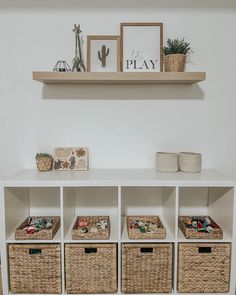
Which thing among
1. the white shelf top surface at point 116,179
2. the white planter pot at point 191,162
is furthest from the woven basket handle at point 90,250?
the white planter pot at point 191,162

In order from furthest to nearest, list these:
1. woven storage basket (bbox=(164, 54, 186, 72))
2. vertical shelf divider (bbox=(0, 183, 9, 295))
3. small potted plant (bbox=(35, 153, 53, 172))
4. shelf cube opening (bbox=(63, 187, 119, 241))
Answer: shelf cube opening (bbox=(63, 187, 119, 241)) < small potted plant (bbox=(35, 153, 53, 172)) < woven storage basket (bbox=(164, 54, 186, 72)) < vertical shelf divider (bbox=(0, 183, 9, 295))

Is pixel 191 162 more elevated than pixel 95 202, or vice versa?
pixel 191 162

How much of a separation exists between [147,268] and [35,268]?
2.05 ft

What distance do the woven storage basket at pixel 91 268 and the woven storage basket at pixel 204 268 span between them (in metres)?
0.38

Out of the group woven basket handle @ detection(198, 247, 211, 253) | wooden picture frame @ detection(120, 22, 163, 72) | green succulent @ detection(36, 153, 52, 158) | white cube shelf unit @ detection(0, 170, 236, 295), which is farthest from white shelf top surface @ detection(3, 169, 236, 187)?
wooden picture frame @ detection(120, 22, 163, 72)

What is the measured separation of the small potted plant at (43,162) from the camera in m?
1.85

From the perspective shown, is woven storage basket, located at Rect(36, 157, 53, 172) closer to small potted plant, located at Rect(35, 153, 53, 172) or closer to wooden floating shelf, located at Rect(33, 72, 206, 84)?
small potted plant, located at Rect(35, 153, 53, 172)

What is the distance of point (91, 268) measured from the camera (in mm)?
1666

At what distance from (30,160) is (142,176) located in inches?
30.2

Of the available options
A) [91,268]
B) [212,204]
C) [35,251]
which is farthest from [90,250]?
[212,204]

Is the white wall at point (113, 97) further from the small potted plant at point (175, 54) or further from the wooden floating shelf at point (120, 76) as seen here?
the wooden floating shelf at point (120, 76)

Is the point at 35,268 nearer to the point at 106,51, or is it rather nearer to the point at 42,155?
the point at 42,155

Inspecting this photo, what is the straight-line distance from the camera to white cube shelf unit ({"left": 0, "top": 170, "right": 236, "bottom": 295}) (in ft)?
5.33

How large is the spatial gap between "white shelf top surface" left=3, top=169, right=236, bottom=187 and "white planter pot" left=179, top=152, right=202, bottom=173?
0.04 m
